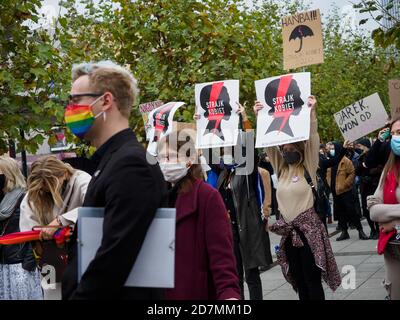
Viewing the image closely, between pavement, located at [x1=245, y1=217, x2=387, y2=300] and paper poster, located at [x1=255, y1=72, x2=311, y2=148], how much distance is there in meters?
2.18

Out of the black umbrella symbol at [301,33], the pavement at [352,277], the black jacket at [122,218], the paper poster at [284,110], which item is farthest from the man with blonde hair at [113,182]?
the black umbrella symbol at [301,33]

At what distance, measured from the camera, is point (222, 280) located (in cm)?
Result: 406

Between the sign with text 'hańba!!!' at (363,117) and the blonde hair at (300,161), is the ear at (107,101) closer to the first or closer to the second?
the blonde hair at (300,161)

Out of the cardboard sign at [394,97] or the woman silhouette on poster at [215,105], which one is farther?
the woman silhouette on poster at [215,105]

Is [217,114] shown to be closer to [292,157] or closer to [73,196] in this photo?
[292,157]

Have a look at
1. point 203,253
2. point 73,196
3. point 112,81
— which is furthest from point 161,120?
point 112,81

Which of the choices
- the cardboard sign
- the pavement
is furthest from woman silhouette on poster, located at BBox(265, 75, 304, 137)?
the pavement

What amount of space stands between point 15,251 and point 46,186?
1.87m

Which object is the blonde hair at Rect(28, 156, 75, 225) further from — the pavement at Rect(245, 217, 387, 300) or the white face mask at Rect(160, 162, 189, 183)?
the pavement at Rect(245, 217, 387, 300)

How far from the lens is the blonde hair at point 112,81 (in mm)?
3562

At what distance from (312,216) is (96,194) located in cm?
436

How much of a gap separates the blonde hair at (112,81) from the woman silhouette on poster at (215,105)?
215 inches

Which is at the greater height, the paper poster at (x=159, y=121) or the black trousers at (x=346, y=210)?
the paper poster at (x=159, y=121)
